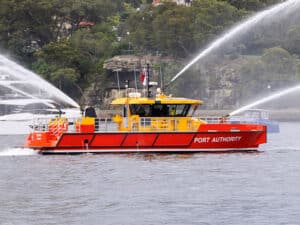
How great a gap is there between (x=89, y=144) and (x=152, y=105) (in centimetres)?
373

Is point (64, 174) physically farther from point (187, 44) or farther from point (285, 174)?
point (187, 44)

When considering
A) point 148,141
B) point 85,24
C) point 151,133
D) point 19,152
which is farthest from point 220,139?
point 85,24

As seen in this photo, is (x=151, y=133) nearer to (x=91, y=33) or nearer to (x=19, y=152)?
(x=19, y=152)

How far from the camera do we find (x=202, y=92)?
420 ft

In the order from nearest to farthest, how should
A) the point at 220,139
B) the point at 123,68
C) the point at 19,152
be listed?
the point at 220,139 → the point at 19,152 → the point at 123,68

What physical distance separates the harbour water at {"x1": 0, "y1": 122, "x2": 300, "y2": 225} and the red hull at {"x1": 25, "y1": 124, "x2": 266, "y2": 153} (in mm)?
462

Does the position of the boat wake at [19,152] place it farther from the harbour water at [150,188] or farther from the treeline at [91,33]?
the treeline at [91,33]

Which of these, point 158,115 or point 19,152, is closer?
point 158,115

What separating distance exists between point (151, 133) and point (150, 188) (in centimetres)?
1145

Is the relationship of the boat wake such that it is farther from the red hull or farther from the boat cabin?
the boat cabin

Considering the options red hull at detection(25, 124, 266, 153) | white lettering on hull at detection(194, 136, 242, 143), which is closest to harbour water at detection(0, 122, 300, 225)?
red hull at detection(25, 124, 266, 153)

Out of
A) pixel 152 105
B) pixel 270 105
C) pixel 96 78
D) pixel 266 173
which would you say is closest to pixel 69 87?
pixel 96 78

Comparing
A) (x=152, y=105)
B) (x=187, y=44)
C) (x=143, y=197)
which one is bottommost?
(x=143, y=197)

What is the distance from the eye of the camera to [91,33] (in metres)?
139
